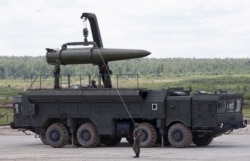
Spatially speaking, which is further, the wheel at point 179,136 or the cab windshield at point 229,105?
the cab windshield at point 229,105

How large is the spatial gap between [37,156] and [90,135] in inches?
192

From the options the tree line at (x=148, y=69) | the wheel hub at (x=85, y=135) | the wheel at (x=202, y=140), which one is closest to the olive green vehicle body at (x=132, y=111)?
the wheel at (x=202, y=140)

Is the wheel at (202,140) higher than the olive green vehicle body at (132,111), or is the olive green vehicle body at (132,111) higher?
the olive green vehicle body at (132,111)

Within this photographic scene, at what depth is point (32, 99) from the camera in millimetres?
40219

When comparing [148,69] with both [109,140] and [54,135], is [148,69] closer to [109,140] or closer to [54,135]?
[109,140]

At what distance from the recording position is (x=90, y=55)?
39906 mm

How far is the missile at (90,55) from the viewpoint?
39.3 meters

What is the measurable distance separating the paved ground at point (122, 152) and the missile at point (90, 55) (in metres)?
3.50

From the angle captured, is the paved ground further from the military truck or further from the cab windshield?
the cab windshield

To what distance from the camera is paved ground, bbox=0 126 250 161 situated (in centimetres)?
3288

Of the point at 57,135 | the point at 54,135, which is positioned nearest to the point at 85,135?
the point at 57,135

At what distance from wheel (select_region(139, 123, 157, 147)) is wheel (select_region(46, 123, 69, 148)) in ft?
10.9

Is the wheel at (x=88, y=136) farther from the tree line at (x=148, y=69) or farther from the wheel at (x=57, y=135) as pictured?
the tree line at (x=148, y=69)

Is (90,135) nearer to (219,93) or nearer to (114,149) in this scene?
(114,149)
